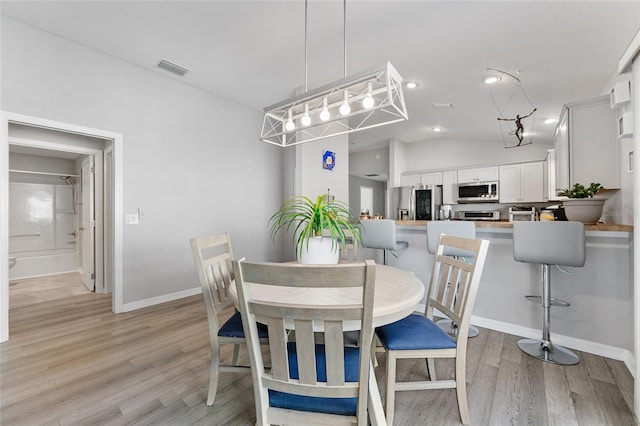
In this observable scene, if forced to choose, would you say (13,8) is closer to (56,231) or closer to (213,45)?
(213,45)

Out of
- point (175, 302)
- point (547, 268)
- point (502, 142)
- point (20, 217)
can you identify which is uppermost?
point (502, 142)

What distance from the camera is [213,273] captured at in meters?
1.63

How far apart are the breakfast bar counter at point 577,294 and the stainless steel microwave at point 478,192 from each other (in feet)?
11.3

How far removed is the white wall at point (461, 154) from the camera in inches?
222

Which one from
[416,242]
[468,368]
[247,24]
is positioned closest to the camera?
[468,368]

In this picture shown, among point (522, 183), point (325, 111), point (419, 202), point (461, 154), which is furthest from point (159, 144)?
point (522, 183)

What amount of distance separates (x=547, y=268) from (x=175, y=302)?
12.5ft

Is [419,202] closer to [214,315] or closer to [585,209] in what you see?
[585,209]

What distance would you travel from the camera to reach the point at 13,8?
233 cm

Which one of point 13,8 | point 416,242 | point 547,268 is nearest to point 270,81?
point 13,8

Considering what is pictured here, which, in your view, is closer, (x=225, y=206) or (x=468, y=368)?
(x=468, y=368)

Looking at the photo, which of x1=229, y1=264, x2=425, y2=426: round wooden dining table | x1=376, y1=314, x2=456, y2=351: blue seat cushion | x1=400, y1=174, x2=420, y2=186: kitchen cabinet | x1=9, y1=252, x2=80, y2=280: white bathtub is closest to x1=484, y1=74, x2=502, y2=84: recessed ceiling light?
x1=229, y1=264, x2=425, y2=426: round wooden dining table

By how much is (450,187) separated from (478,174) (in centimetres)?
59

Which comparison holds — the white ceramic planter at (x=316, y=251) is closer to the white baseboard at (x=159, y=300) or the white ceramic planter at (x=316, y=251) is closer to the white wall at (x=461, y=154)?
the white baseboard at (x=159, y=300)
